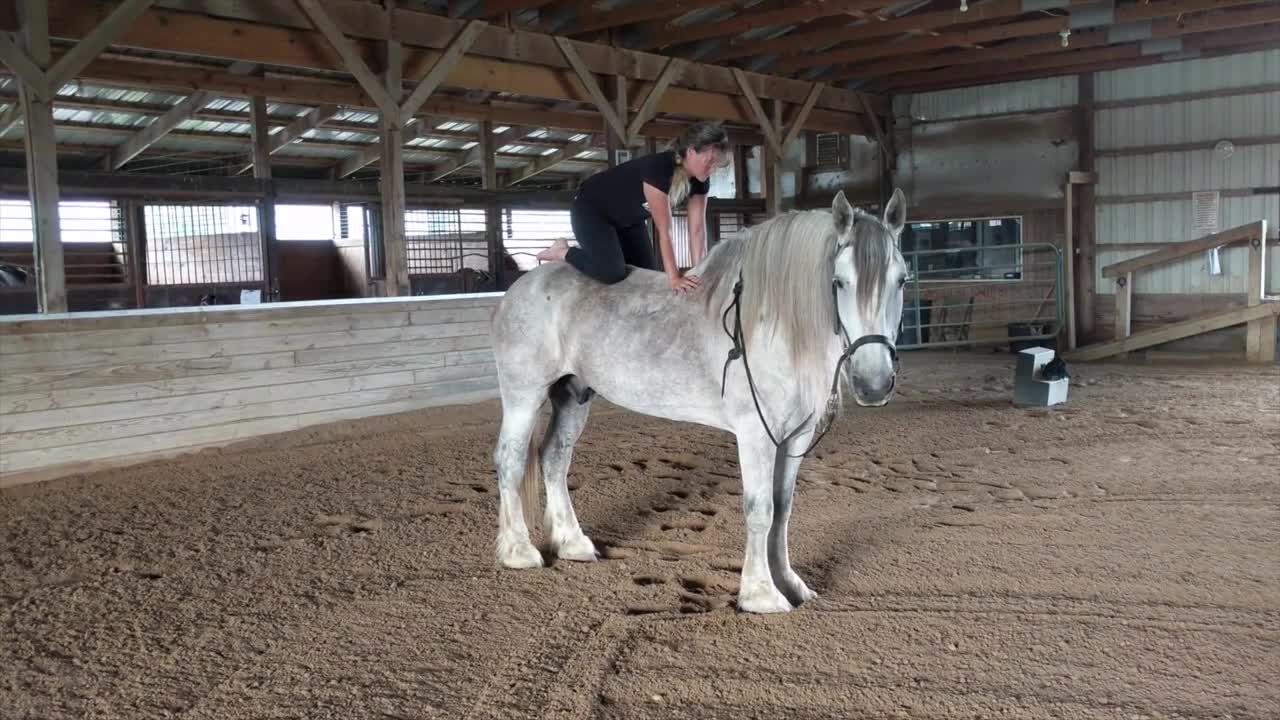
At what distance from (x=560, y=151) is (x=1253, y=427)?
564 inches

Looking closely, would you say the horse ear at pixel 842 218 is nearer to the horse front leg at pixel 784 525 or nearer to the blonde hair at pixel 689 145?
the blonde hair at pixel 689 145

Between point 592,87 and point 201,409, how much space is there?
4.80 meters

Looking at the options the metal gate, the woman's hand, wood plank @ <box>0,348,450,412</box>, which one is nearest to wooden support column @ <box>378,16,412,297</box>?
wood plank @ <box>0,348,450,412</box>

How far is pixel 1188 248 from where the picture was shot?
33.3 ft

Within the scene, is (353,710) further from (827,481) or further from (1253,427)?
(1253,427)

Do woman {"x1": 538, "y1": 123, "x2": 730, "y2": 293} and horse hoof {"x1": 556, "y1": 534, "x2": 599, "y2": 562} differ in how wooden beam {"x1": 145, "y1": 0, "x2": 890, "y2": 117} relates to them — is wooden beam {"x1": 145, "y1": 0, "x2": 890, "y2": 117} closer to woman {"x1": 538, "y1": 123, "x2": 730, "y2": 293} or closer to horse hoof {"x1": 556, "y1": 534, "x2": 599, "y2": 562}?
woman {"x1": 538, "y1": 123, "x2": 730, "y2": 293}

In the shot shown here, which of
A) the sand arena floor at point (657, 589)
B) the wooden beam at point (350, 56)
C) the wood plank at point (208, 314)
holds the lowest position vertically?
the sand arena floor at point (657, 589)

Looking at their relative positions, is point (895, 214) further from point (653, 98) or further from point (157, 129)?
point (157, 129)

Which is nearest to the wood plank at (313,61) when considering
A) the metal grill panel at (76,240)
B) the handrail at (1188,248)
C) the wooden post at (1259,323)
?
the metal grill panel at (76,240)

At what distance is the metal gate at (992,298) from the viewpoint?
11.5m

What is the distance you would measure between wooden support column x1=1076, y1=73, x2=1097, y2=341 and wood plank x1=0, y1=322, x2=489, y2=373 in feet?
27.0

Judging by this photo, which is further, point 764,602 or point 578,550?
point 578,550

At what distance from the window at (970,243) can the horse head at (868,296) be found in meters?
9.72

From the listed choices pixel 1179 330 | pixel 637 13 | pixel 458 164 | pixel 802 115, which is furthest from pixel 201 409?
pixel 458 164
